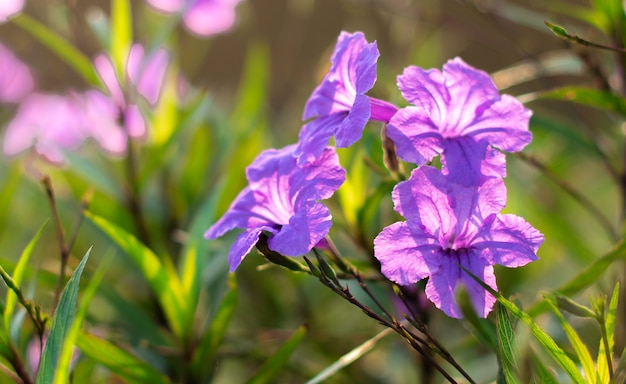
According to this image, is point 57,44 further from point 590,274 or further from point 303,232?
point 590,274

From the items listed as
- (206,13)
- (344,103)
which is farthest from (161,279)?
(206,13)

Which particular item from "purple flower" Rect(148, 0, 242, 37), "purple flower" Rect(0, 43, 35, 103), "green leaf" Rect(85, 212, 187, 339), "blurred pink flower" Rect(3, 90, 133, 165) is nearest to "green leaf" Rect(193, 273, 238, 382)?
"green leaf" Rect(85, 212, 187, 339)

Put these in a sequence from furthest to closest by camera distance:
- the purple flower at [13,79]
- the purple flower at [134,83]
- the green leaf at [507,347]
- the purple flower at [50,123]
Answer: the purple flower at [13,79], the purple flower at [50,123], the purple flower at [134,83], the green leaf at [507,347]

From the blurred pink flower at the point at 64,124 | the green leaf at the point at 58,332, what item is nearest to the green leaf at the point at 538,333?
the green leaf at the point at 58,332

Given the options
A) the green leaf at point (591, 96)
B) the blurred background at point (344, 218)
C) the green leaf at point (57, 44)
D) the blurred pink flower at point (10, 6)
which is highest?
the blurred pink flower at point (10, 6)

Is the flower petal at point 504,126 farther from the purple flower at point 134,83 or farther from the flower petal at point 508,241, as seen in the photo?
the purple flower at point 134,83

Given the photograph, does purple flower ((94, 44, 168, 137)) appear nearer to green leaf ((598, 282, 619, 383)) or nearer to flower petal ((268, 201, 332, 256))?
flower petal ((268, 201, 332, 256))

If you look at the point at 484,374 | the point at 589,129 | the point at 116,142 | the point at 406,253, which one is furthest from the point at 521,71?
the point at 116,142
